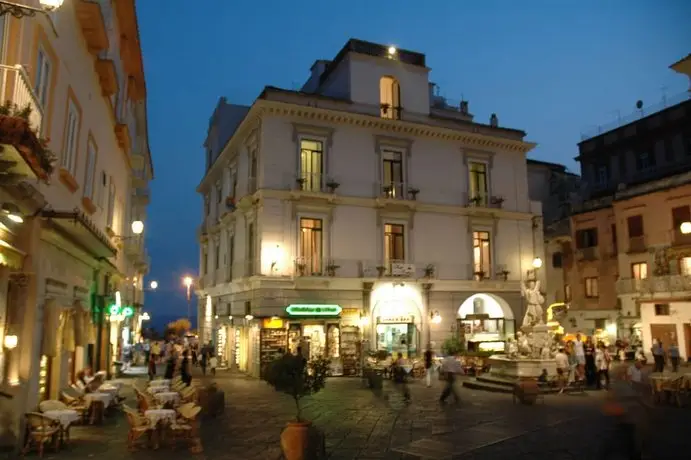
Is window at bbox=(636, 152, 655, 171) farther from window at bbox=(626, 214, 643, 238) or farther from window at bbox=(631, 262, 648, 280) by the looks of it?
window at bbox=(631, 262, 648, 280)

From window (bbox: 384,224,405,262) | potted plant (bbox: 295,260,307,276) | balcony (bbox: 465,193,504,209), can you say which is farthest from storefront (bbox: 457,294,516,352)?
potted plant (bbox: 295,260,307,276)

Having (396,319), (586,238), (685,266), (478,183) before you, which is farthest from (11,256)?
(586,238)

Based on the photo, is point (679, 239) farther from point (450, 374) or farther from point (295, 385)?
point (295, 385)

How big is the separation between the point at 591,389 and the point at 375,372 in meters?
7.54

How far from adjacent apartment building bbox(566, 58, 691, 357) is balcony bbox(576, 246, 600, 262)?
64 mm

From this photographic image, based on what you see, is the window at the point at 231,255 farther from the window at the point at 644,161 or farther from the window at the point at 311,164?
the window at the point at 644,161

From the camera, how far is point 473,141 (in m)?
30.1

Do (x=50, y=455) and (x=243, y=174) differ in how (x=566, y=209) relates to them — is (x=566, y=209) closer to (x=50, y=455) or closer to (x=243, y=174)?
(x=243, y=174)

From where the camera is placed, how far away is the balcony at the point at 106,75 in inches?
622

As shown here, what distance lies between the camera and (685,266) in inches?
1193

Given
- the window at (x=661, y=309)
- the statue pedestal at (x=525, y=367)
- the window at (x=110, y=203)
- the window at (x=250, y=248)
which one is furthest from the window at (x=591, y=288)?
the window at (x=110, y=203)

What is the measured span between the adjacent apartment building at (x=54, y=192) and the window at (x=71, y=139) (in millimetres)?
26

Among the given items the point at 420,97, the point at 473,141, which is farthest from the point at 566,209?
the point at 420,97

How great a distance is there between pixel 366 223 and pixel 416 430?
49.1 feet
